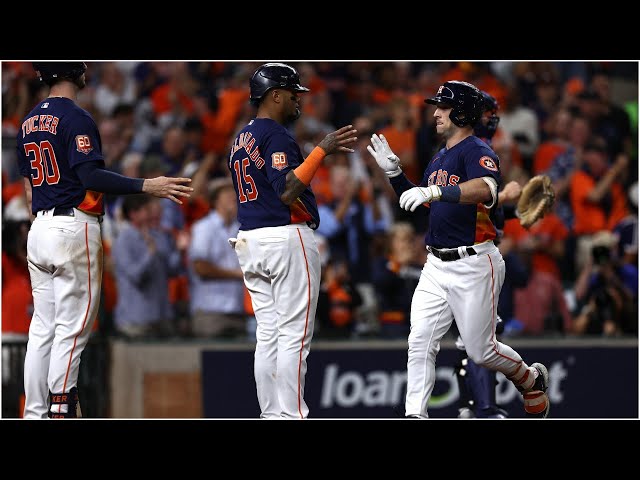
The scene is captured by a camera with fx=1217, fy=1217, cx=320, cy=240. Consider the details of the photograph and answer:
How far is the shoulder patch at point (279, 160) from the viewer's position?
7.89 meters

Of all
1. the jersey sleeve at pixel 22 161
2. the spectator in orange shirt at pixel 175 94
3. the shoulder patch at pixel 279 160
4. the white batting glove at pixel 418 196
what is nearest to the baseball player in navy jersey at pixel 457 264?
the white batting glove at pixel 418 196

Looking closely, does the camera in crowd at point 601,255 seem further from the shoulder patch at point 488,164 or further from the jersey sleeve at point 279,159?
the jersey sleeve at point 279,159

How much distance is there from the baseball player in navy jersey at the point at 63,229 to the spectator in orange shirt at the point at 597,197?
7.58m

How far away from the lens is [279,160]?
25.9ft

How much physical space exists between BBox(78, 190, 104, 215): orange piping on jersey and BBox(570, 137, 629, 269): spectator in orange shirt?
7614mm

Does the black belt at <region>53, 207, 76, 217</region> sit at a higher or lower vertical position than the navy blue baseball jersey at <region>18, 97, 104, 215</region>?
lower

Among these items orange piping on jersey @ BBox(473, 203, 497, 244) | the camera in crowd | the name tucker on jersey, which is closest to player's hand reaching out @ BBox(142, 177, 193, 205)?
the name tucker on jersey

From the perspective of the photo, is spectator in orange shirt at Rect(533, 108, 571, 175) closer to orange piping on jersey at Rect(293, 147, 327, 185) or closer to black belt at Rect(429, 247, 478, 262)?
black belt at Rect(429, 247, 478, 262)

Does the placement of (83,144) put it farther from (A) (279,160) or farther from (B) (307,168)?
(B) (307,168)

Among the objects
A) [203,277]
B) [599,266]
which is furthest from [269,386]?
[599,266]

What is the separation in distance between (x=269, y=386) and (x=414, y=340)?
40.2 inches

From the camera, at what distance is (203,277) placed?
12.3 m

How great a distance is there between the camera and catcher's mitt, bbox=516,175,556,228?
9.26 metres

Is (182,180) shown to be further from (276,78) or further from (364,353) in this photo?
(364,353)
